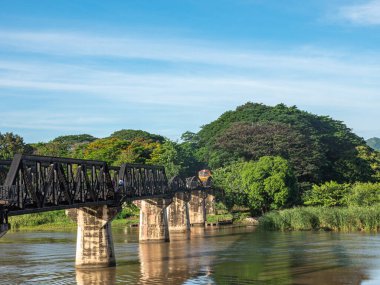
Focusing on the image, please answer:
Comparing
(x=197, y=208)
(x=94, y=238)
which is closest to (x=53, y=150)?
(x=197, y=208)

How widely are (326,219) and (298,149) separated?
1756 inches

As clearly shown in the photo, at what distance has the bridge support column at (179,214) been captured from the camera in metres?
95.2

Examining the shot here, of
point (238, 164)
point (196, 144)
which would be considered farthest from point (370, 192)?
point (196, 144)

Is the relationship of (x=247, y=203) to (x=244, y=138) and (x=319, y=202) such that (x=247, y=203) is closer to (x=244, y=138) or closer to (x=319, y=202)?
(x=319, y=202)

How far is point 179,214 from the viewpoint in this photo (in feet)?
316

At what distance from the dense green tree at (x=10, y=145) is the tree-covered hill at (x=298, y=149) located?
42924mm

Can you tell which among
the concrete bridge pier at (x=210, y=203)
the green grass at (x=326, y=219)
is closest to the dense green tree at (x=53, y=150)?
the concrete bridge pier at (x=210, y=203)

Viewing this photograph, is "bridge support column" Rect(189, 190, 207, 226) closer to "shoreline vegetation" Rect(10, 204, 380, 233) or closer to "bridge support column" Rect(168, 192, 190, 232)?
"shoreline vegetation" Rect(10, 204, 380, 233)

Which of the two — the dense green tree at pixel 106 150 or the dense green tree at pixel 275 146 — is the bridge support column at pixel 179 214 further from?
the dense green tree at pixel 106 150

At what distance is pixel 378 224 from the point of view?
80688 mm

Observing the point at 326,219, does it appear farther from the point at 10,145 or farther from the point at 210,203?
the point at 10,145

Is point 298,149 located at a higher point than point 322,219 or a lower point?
higher

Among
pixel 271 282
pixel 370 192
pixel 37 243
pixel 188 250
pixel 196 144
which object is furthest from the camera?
pixel 196 144

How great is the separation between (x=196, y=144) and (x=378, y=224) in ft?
333
